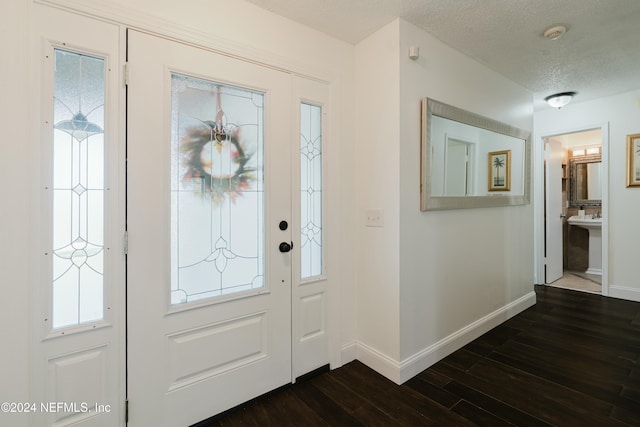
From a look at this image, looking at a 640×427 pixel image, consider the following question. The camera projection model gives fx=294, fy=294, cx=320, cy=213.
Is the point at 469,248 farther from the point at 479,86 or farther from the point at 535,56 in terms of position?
the point at 535,56

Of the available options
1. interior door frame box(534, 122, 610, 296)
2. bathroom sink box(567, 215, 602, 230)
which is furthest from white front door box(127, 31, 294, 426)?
bathroom sink box(567, 215, 602, 230)

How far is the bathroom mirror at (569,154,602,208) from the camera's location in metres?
4.89

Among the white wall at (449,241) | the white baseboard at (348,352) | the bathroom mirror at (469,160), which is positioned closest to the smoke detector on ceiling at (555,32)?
the white wall at (449,241)

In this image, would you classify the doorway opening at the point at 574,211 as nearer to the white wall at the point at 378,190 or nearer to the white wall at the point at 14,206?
the white wall at the point at 378,190

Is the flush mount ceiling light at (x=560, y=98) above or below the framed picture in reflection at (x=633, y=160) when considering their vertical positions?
above

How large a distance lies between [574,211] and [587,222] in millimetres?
610

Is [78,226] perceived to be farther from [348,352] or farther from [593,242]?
[593,242]

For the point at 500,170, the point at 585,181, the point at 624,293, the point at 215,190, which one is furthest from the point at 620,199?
the point at 215,190

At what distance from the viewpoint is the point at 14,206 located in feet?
4.16

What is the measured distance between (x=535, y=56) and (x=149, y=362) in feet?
12.3

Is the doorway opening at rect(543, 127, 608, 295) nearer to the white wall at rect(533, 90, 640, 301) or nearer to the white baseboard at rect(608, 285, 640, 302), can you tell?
the white baseboard at rect(608, 285, 640, 302)

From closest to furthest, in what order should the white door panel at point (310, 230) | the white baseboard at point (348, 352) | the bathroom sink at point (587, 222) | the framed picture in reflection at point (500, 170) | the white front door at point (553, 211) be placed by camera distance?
the white door panel at point (310, 230)
the white baseboard at point (348, 352)
the framed picture in reflection at point (500, 170)
the white front door at point (553, 211)
the bathroom sink at point (587, 222)

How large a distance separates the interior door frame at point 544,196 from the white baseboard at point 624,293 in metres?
0.05

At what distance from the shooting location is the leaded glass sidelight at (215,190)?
1663 millimetres
